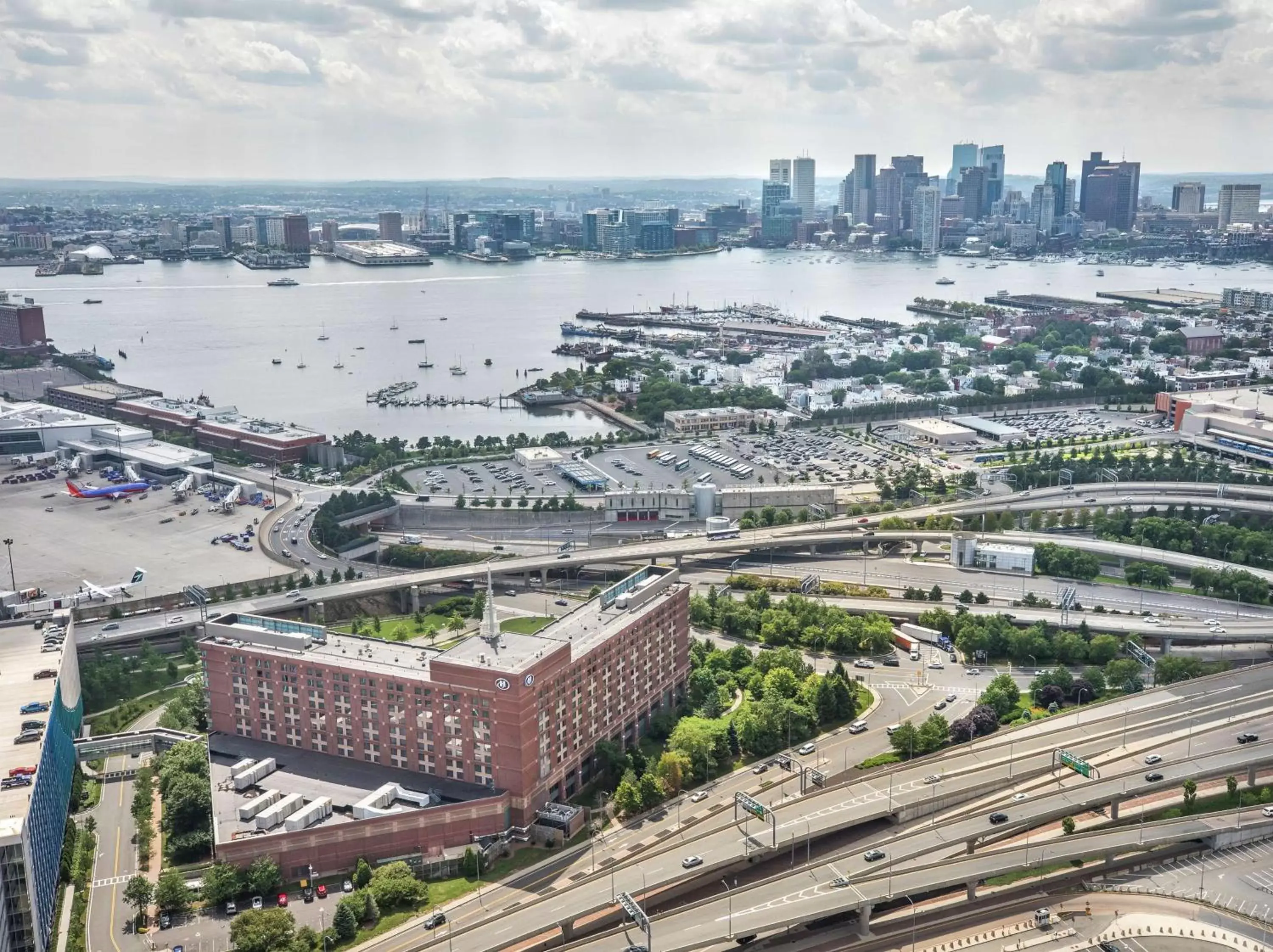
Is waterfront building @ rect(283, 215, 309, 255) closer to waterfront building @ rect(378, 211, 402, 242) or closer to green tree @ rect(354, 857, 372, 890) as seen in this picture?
waterfront building @ rect(378, 211, 402, 242)

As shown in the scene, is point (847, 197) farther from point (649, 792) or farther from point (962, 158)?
point (649, 792)

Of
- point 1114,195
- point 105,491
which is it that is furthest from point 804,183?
point 105,491

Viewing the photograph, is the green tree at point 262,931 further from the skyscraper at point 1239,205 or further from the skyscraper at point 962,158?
Result: the skyscraper at point 962,158

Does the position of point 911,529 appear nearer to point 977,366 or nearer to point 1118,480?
point 1118,480

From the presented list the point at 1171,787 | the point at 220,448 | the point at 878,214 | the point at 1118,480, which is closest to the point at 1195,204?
the point at 878,214

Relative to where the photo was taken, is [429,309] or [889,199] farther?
[889,199]
